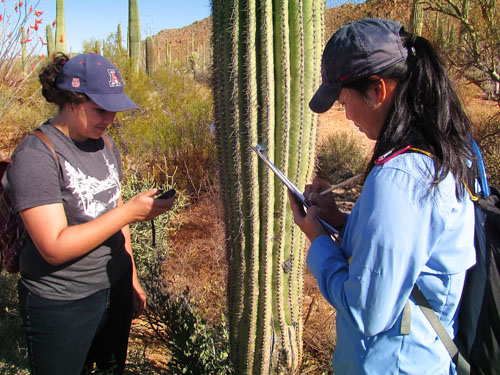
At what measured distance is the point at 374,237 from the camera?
1022mm

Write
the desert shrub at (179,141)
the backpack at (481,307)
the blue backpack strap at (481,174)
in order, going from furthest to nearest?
the desert shrub at (179,141)
the blue backpack strap at (481,174)
the backpack at (481,307)

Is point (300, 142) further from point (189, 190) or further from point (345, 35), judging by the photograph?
point (189, 190)

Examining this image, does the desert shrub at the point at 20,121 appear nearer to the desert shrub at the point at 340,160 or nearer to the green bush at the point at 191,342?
the desert shrub at the point at 340,160

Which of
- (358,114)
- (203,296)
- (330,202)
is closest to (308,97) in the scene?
(330,202)

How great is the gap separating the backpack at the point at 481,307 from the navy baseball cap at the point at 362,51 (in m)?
0.46

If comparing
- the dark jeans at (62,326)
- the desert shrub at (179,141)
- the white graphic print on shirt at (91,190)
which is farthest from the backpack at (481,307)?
the desert shrub at (179,141)

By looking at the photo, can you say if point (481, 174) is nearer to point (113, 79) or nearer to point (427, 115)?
point (427, 115)

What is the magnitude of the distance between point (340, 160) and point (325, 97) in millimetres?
7018

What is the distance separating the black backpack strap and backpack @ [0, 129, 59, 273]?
4.64 ft

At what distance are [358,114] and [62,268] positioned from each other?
1.38 m

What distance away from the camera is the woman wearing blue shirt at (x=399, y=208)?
103cm

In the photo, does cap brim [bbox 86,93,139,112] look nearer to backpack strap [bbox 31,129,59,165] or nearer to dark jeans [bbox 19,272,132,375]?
backpack strap [bbox 31,129,59,165]

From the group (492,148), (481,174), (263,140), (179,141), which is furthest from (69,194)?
(492,148)

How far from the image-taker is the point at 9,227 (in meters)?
1.82
